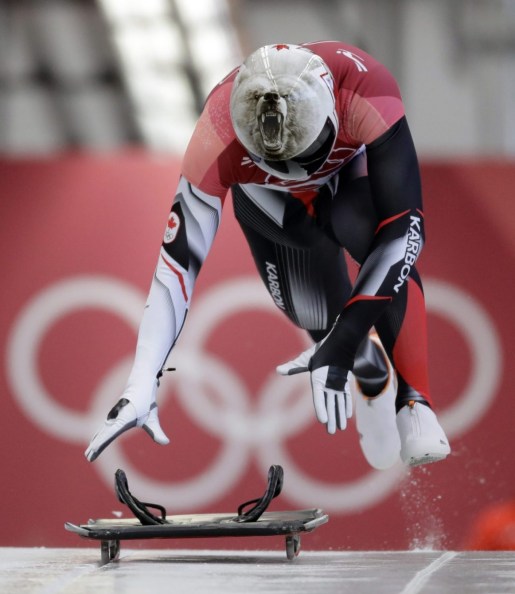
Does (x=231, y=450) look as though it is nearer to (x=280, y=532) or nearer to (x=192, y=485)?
(x=192, y=485)

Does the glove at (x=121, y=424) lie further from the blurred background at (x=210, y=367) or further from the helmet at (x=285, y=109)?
the blurred background at (x=210, y=367)

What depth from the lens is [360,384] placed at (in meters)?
4.67

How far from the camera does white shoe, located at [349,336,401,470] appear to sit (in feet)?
15.2

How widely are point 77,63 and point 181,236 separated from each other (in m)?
6.21

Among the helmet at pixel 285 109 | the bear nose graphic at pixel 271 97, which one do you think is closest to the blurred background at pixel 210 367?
the helmet at pixel 285 109

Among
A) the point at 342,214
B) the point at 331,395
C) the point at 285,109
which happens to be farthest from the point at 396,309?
the point at 285,109

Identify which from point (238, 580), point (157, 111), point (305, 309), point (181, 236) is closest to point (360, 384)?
point (305, 309)

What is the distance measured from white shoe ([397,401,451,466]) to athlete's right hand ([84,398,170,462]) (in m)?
0.84

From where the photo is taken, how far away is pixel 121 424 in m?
3.76

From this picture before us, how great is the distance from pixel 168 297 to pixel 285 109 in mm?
802

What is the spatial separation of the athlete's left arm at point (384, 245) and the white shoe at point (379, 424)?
0.82m

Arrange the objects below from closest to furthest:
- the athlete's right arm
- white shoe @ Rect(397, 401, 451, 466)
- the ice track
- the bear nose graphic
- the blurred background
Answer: the ice track → the bear nose graphic → the athlete's right arm → white shoe @ Rect(397, 401, 451, 466) → the blurred background

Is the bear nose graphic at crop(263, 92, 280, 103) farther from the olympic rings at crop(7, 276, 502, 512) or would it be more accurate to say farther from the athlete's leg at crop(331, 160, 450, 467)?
the olympic rings at crop(7, 276, 502, 512)

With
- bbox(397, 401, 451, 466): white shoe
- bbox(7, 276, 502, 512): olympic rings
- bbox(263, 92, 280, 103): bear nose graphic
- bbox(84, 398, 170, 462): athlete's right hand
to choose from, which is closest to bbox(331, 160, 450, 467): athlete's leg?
bbox(397, 401, 451, 466): white shoe
